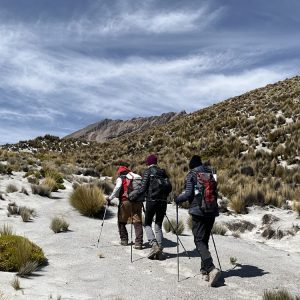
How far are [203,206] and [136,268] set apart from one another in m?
2.02

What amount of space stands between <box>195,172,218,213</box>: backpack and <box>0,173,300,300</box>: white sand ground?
1.36 metres

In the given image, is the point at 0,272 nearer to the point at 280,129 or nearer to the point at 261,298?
the point at 261,298

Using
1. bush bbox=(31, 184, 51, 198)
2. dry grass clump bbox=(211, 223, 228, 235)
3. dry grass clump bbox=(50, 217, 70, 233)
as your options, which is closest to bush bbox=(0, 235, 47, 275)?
dry grass clump bbox=(50, 217, 70, 233)

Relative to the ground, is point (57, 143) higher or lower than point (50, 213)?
higher

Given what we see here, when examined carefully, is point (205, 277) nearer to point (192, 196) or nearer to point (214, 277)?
point (214, 277)

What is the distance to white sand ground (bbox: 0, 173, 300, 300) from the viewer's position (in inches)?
286

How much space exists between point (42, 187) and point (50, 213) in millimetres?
3048

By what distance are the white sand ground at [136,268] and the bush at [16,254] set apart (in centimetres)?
29

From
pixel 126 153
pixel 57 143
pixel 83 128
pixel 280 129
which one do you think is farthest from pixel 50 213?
pixel 83 128

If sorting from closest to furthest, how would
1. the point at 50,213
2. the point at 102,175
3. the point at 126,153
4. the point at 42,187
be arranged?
1. the point at 50,213
2. the point at 42,187
3. the point at 102,175
4. the point at 126,153

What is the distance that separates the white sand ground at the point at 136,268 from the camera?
7254 mm

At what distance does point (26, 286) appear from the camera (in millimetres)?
6984

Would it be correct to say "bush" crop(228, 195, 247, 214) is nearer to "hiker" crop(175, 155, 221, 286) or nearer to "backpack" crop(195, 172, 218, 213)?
"hiker" crop(175, 155, 221, 286)

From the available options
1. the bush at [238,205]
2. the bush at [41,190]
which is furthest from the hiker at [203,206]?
the bush at [41,190]
